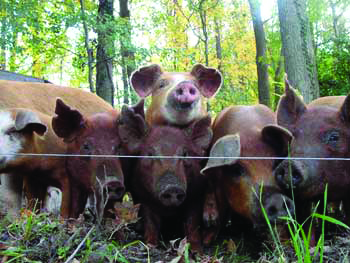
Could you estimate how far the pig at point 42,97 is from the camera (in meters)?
5.02

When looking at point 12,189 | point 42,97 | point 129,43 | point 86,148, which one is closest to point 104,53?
point 129,43

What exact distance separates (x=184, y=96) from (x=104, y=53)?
6.97 metres

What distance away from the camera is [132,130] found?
149 inches

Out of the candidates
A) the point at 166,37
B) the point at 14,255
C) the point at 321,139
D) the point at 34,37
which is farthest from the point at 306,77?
the point at 166,37

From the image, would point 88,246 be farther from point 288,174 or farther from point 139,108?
point 139,108

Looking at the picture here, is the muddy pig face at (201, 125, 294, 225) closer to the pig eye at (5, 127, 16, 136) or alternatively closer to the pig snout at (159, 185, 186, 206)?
the pig snout at (159, 185, 186, 206)

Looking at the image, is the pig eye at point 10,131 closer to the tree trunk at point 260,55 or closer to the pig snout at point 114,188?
the pig snout at point 114,188

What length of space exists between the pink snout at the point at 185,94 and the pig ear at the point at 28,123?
1.25 meters

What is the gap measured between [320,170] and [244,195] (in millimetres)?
573

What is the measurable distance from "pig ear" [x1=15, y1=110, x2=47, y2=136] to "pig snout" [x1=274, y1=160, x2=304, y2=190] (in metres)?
2.04

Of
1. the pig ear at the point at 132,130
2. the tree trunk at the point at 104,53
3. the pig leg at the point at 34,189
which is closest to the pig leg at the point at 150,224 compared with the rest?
the pig ear at the point at 132,130

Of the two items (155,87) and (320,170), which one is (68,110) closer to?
(155,87)

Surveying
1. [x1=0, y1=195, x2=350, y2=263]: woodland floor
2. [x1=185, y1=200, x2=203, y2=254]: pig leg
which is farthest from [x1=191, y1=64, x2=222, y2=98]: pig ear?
[x1=0, y1=195, x2=350, y2=263]: woodland floor

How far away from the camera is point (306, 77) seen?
7461 millimetres
